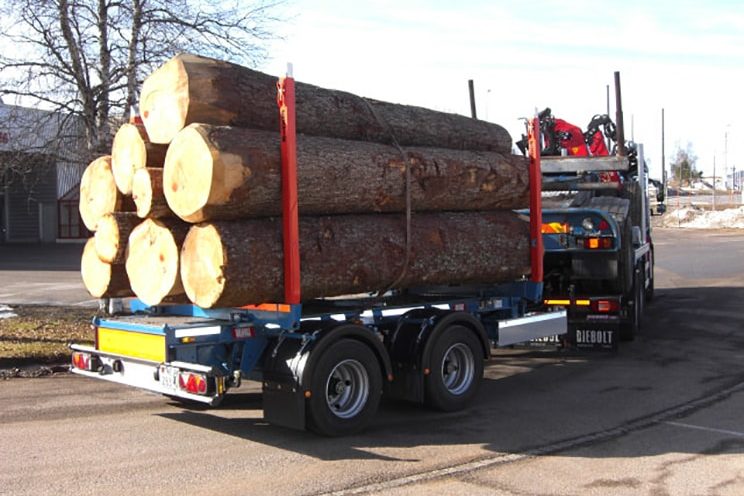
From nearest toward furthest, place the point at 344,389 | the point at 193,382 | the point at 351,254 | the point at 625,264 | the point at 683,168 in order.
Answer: the point at 193,382
the point at 344,389
the point at 351,254
the point at 625,264
the point at 683,168

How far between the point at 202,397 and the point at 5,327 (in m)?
7.64

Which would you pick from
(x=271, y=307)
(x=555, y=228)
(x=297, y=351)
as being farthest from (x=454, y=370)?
(x=555, y=228)

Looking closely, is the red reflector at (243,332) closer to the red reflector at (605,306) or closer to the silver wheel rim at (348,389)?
the silver wheel rim at (348,389)

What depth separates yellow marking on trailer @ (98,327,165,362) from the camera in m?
6.47

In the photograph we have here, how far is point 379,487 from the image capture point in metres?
5.51

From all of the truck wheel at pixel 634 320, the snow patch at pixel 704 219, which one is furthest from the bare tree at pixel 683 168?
the truck wheel at pixel 634 320

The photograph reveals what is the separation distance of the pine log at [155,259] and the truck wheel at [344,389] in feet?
4.46

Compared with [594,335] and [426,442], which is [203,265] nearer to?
[426,442]

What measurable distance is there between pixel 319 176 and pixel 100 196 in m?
2.18

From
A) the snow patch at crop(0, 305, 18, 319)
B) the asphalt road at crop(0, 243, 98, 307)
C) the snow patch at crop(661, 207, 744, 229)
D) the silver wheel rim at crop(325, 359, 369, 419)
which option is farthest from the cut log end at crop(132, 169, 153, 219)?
the snow patch at crop(661, 207, 744, 229)

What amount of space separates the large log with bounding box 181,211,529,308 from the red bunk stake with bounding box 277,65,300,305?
0.09 metres

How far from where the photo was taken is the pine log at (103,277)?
7.41 metres

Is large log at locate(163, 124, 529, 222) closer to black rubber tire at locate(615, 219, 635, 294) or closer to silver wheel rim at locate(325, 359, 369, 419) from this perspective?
silver wheel rim at locate(325, 359, 369, 419)

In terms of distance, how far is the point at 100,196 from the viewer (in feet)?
24.7
